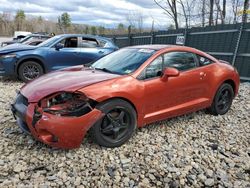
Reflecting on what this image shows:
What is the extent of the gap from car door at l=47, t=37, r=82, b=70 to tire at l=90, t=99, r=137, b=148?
5.07 meters

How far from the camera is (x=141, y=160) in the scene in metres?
3.42

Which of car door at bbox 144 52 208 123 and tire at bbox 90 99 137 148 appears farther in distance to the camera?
car door at bbox 144 52 208 123

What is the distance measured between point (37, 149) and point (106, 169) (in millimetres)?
1045

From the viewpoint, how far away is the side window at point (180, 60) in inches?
170

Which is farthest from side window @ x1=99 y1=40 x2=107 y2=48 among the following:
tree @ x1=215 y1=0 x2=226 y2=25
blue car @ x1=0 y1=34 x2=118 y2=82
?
tree @ x1=215 y1=0 x2=226 y2=25

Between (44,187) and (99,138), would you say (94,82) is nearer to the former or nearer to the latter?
(99,138)

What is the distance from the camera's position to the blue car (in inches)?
298

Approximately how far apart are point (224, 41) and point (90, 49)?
4.77 m

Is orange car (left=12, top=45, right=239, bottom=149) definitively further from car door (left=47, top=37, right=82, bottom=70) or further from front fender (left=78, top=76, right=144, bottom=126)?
car door (left=47, top=37, right=82, bottom=70)

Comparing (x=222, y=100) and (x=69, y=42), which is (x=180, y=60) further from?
(x=69, y=42)

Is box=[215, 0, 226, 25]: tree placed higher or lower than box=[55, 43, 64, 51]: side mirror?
higher

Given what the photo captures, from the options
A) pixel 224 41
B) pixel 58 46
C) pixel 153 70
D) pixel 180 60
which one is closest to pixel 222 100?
pixel 180 60

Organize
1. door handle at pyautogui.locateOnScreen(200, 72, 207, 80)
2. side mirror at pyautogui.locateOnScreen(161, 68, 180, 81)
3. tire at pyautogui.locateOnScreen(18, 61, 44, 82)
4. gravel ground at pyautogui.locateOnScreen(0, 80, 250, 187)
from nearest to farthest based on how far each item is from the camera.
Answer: gravel ground at pyautogui.locateOnScreen(0, 80, 250, 187) → side mirror at pyautogui.locateOnScreen(161, 68, 180, 81) → door handle at pyautogui.locateOnScreen(200, 72, 207, 80) → tire at pyautogui.locateOnScreen(18, 61, 44, 82)

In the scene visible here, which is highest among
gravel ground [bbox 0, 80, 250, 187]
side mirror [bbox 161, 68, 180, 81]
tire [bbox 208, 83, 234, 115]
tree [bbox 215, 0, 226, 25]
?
tree [bbox 215, 0, 226, 25]
